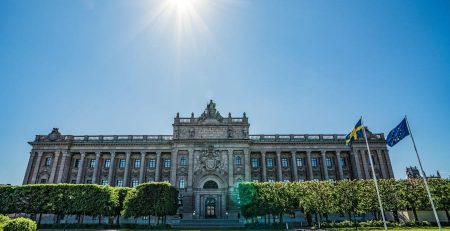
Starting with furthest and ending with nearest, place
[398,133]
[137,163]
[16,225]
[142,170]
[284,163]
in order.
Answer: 1. [284,163]
2. [137,163]
3. [142,170]
4. [398,133]
5. [16,225]

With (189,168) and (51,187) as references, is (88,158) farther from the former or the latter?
(189,168)

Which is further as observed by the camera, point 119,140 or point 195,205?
point 119,140

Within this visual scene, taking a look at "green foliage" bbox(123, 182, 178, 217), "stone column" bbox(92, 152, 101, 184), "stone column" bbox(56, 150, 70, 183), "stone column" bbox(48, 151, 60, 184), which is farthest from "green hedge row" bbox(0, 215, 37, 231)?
"stone column" bbox(48, 151, 60, 184)

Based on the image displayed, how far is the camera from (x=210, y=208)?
4781cm

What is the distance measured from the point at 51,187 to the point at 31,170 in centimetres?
1941

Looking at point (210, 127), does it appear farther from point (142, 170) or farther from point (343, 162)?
point (343, 162)

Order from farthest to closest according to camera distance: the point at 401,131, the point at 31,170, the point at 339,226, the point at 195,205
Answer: the point at 31,170
the point at 195,205
the point at 339,226
the point at 401,131

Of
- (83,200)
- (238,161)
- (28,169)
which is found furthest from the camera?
(28,169)

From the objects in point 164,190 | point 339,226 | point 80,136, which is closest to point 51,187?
point 164,190

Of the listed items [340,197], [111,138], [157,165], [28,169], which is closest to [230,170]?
[157,165]

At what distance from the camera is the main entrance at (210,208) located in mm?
47494

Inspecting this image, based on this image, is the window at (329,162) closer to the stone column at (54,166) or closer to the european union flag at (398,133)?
the european union flag at (398,133)

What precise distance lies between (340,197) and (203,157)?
79.1 feet

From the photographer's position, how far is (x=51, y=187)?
3756 cm
